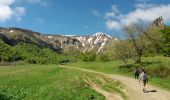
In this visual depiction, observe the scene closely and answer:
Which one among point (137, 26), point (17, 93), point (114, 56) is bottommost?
point (17, 93)

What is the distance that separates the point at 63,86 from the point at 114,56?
3562cm

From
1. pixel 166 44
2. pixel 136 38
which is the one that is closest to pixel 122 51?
pixel 136 38

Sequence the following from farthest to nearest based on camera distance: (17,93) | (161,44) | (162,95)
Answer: (161,44) < (17,93) < (162,95)

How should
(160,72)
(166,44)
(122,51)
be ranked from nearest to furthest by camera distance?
(160,72)
(122,51)
(166,44)

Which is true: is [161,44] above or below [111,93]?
above

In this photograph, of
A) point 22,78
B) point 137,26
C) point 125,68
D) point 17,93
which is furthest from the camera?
point 137,26

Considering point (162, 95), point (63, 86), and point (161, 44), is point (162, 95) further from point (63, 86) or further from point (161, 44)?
point (161, 44)

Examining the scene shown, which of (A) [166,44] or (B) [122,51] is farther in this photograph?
(A) [166,44]

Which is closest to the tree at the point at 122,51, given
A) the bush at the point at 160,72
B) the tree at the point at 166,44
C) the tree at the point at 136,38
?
the tree at the point at 136,38

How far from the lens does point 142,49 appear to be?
78.8 metres

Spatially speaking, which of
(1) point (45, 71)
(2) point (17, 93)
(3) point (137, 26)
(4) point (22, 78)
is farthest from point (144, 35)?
(2) point (17, 93)

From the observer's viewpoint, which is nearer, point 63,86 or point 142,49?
point 63,86

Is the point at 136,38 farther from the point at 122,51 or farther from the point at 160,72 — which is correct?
the point at 160,72

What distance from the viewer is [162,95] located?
129ft
